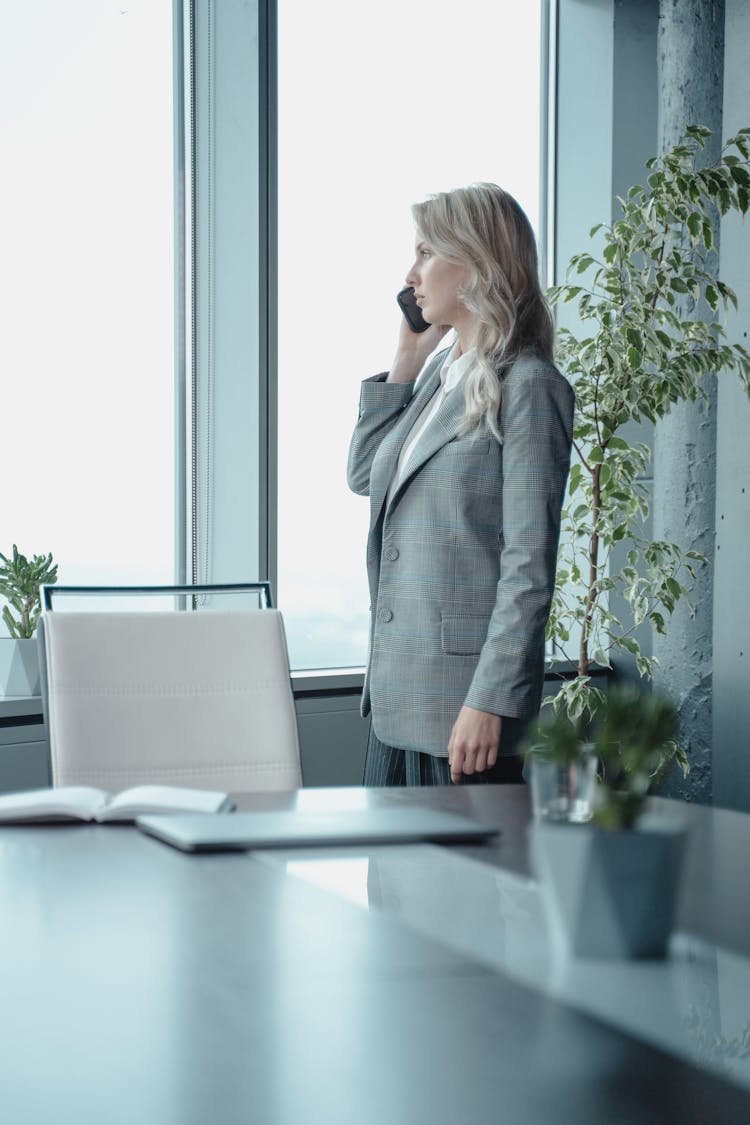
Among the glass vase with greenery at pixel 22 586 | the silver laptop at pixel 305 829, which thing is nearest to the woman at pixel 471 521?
the silver laptop at pixel 305 829

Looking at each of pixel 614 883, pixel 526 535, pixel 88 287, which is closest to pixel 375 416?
pixel 526 535

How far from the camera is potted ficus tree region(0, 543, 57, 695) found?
3492 mm

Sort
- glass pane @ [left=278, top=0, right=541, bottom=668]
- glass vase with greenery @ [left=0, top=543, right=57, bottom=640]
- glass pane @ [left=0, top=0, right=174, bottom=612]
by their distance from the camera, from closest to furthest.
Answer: glass vase with greenery @ [left=0, top=543, right=57, bottom=640], glass pane @ [left=0, top=0, right=174, bottom=612], glass pane @ [left=278, top=0, right=541, bottom=668]

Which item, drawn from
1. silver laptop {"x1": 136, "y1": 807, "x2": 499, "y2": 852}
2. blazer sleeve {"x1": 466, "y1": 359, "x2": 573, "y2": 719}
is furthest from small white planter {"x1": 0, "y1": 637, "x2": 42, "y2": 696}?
silver laptop {"x1": 136, "y1": 807, "x2": 499, "y2": 852}

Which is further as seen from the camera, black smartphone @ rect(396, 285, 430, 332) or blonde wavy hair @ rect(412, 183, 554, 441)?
black smartphone @ rect(396, 285, 430, 332)

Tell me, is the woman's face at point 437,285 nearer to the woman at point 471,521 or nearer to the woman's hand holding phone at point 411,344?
the woman at point 471,521

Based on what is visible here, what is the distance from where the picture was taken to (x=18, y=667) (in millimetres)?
3535

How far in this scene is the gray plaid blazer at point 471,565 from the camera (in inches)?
82.4

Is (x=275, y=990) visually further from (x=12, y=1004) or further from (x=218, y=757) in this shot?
(x=218, y=757)

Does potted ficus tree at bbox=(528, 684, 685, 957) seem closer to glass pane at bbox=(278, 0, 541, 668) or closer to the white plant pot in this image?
the white plant pot

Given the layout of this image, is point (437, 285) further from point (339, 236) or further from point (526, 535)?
point (339, 236)

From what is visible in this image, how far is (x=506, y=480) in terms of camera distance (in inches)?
84.9

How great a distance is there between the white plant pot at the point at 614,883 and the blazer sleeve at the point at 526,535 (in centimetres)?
116

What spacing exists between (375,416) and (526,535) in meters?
0.55
